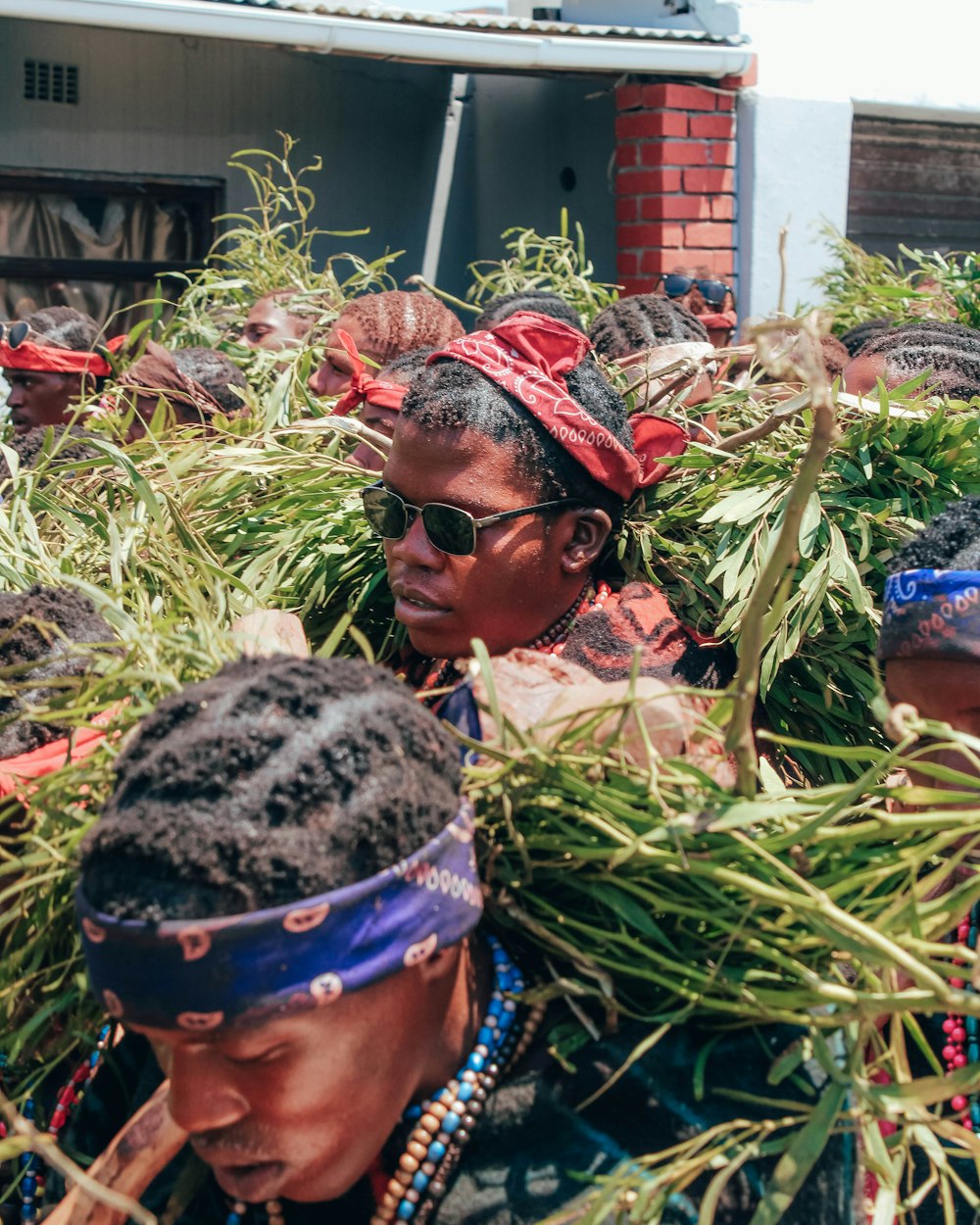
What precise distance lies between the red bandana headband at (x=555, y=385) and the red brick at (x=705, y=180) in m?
5.29

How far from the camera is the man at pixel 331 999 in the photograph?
1269 millimetres

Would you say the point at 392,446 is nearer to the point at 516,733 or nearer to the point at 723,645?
the point at 723,645

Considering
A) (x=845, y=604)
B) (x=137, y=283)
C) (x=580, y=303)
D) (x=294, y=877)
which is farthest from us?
(x=137, y=283)

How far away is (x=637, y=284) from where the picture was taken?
7.68 meters

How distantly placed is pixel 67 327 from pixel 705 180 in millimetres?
3660

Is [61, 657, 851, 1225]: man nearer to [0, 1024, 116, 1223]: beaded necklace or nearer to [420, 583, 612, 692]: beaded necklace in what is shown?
[0, 1024, 116, 1223]: beaded necklace

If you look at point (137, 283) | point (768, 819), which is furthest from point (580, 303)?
point (768, 819)

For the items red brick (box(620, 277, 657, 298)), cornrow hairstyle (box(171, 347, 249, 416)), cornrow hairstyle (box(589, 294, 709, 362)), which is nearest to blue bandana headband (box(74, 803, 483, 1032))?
cornrow hairstyle (box(589, 294, 709, 362))

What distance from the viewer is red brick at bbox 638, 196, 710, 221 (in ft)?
24.8

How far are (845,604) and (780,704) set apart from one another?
210mm

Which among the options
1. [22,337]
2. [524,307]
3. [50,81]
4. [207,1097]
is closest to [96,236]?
[50,81]

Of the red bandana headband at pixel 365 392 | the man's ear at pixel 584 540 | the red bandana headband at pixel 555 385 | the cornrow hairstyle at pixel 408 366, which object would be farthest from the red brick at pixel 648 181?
the man's ear at pixel 584 540

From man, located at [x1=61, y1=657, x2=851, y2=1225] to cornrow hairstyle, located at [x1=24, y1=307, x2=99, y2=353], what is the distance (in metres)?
4.53

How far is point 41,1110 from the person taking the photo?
1.71 meters
